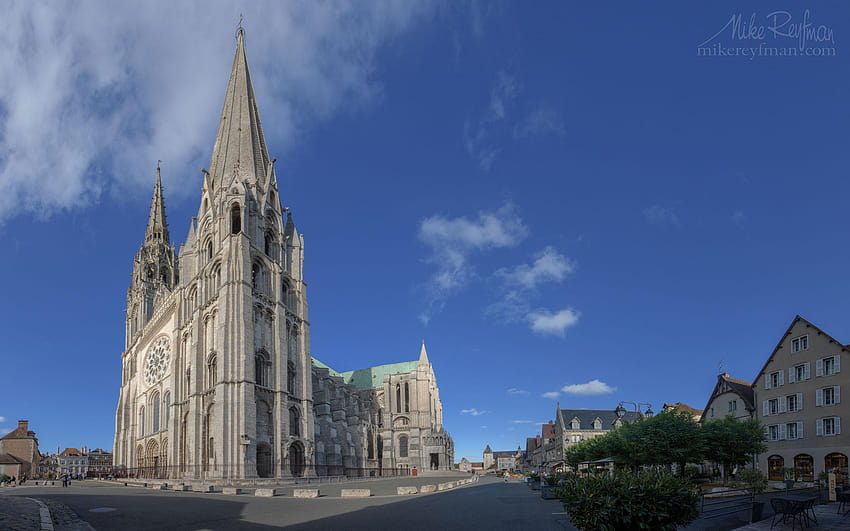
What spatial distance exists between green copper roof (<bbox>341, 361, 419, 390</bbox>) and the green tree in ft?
232

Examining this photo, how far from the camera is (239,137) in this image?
2429 inches

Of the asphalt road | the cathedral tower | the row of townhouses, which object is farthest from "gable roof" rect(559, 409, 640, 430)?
the asphalt road

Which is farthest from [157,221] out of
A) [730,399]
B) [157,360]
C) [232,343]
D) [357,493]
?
[730,399]

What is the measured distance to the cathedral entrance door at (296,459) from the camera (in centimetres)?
5112

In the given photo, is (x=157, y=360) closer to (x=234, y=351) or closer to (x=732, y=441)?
(x=234, y=351)

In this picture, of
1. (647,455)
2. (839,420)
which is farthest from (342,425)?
(839,420)

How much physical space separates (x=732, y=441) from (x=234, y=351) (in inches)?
1530

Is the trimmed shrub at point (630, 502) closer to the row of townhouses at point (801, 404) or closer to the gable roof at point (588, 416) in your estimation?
the row of townhouses at point (801, 404)

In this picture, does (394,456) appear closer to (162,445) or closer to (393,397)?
(393,397)

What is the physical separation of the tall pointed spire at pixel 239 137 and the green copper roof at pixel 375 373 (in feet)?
170

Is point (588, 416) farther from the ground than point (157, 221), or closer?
closer

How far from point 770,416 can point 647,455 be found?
16.3m

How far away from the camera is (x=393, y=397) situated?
9138cm

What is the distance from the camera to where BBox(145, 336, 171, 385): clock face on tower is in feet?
208
